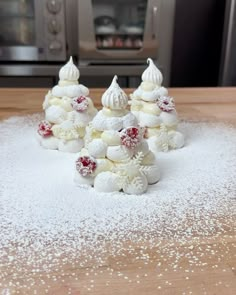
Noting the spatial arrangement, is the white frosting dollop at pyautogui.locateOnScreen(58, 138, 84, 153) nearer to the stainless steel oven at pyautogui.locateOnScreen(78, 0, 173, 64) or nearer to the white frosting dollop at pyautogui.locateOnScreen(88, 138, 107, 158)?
the white frosting dollop at pyautogui.locateOnScreen(88, 138, 107, 158)

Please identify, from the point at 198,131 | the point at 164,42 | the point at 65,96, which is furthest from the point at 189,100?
the point at 164,42

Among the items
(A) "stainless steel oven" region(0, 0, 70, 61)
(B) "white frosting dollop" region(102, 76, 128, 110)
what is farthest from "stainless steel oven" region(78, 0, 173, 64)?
(B) "white frosting dollop" region(102, 76, 128, 110)

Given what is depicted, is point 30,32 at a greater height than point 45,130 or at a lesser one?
greater

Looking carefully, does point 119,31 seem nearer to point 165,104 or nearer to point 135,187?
point 165,104

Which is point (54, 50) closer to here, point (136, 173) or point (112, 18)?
point (112, 18)

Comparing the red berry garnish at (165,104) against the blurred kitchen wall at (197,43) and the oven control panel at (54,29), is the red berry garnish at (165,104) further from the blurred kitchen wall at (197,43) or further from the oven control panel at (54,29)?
the blurred kitchen wall at (197,43)

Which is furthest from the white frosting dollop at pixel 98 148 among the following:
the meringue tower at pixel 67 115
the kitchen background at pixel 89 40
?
the kitchen background at pixel 89 40

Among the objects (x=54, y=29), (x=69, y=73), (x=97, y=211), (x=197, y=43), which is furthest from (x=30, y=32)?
(x=97, y=211)
